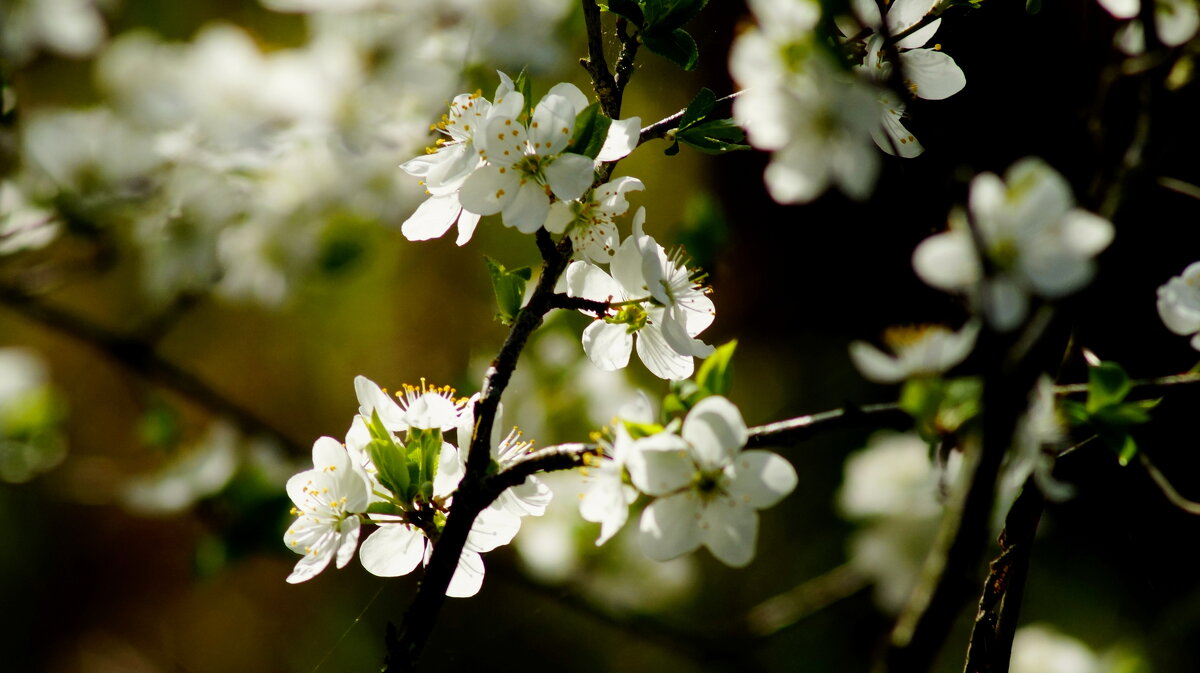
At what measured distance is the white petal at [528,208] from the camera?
633 millimetres

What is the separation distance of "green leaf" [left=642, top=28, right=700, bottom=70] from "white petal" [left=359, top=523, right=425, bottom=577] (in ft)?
1.46

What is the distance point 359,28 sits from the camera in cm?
192

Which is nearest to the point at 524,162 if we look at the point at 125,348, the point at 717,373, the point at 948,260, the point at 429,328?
the point at 717,373

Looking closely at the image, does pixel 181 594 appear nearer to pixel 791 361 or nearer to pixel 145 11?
pixel 145 11

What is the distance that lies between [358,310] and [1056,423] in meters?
2.83

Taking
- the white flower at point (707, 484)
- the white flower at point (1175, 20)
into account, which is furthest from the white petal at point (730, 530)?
the white flower at point (1175, 20)

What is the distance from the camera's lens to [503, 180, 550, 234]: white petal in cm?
63

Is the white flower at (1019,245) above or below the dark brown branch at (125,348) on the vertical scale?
above

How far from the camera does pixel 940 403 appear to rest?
0.58 m

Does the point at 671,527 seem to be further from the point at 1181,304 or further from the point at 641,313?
the point at 1181,304

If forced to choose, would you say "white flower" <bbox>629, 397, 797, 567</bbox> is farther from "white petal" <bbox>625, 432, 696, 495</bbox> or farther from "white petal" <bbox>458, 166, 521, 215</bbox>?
"white petal" <bbox>458, 166, 521, 215</bbox>

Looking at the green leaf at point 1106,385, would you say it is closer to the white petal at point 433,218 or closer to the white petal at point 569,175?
the white petal at point 569,175

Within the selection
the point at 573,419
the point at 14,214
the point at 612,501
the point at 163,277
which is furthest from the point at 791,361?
the point at 612,501

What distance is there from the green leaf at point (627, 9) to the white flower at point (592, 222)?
142 millimetres
